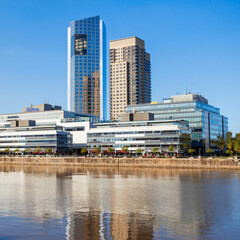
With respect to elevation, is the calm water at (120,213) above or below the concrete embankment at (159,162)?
below

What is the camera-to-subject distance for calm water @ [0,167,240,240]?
4566 cm

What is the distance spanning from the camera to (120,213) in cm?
5816

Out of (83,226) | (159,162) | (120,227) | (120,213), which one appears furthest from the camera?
(159,162)

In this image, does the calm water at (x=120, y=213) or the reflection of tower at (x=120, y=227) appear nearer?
the reflection of tower at (x=120, y=227)

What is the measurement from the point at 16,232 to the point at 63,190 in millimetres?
41943

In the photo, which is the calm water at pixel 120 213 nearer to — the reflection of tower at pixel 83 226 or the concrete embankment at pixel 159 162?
the reflection of tower at pixel 83 226

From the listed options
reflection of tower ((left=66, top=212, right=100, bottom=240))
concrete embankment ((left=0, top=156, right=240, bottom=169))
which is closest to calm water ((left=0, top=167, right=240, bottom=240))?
reflection of tower ((left=66, top=212, right=100, bottom=240))

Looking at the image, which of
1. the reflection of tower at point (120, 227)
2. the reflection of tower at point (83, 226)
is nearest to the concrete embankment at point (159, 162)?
the reflection of tower at point (120, 227)

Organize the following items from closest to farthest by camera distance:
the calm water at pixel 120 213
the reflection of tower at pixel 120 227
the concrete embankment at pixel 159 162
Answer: the reflection of tower at pixel 120 227 → the calm water at pixel 120 213 → the concrete embankment at pixel 159 162

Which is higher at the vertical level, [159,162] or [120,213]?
[159,162]

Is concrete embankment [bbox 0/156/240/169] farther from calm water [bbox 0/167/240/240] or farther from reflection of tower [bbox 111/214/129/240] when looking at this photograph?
reflection of tower [bbox 111/214/129/240]

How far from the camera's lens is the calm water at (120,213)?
1797 inches

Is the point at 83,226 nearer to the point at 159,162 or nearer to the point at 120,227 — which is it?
the point at 120,227

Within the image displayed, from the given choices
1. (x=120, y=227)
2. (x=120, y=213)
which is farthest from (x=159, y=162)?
(x=120, y=227)
